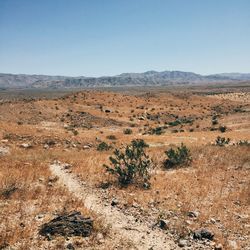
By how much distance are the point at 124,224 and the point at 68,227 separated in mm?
1948

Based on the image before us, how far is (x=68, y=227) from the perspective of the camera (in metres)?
9.76

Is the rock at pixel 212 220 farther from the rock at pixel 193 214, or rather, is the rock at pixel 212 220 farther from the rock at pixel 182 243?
the rock at pixel 182 243

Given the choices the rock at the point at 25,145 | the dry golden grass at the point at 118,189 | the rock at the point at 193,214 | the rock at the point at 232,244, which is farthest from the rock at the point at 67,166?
the rock at the point at 232,244

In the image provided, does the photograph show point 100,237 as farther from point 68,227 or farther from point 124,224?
point 124,224

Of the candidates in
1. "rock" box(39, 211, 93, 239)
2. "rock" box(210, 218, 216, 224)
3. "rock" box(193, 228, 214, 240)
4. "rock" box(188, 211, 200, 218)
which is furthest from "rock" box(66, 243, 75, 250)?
"rock" box(210, 218, 216, 224)

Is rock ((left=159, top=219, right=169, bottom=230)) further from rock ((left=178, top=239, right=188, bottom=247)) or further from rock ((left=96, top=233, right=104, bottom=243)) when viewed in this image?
rock ((left=96, top=233, right=104, bottom=243))

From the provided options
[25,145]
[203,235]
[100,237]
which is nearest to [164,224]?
[203,235]

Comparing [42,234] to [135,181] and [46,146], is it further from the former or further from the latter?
[46,146]

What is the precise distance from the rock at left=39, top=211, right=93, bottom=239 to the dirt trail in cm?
91

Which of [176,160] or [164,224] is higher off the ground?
[176,160]

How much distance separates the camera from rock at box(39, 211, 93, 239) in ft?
31.4

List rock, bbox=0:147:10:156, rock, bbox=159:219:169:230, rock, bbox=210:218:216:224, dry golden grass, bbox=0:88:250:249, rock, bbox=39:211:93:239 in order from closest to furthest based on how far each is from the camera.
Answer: rock, bbox=39:211:93:239 < dry golden grass, bbox=0:88:250:249 < rock, bbox=159:219:169:230 < rock, bbox=210:218:216:224 < rock, bbox=0:147:10:156

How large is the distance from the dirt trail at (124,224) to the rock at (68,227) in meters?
0.91

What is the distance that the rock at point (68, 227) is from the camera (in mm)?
9586
